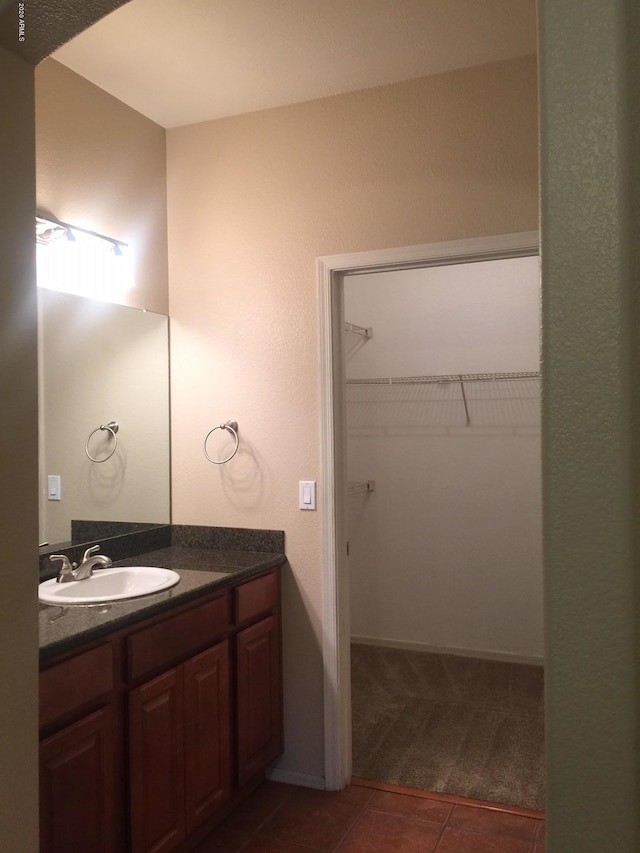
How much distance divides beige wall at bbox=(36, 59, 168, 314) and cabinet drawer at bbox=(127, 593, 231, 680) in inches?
52.3

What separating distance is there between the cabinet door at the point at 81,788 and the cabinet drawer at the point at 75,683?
6 cm

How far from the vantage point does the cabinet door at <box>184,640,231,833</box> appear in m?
2.38

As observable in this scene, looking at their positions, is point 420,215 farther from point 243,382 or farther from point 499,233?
point 243,382

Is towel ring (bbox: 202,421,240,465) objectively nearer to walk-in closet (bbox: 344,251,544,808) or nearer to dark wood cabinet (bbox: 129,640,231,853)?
dark wood cabinet (bbox: 129,640,231,853)

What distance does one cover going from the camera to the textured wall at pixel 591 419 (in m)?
0.79

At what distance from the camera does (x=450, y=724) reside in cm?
341

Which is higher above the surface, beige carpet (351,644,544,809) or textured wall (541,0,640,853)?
textured wall (541,0,640,853)

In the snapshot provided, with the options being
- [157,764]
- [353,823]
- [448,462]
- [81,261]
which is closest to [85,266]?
[81,261]

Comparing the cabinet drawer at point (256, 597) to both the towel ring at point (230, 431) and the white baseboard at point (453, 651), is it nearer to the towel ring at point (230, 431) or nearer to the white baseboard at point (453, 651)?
the towel ring at point (230, 431)

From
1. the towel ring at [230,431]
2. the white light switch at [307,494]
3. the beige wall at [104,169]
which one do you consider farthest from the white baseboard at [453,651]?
the beige wall at [104,169]

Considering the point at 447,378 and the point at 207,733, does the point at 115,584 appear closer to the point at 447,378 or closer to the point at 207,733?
the point at 207,733

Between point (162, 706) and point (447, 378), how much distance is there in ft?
8.86

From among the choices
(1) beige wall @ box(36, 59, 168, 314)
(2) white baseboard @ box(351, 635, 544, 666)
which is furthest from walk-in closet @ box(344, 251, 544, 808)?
(1) beige wall @ box(36, 59, 168, 314)

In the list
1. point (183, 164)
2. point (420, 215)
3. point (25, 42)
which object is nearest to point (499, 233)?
point (420, 215)
